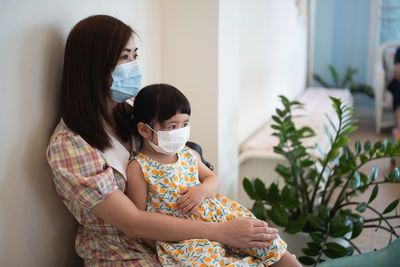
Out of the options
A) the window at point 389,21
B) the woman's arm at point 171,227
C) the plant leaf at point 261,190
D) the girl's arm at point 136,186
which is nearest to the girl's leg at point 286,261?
the woman's arm at point 171,227

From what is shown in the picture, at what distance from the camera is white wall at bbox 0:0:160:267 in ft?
4.27

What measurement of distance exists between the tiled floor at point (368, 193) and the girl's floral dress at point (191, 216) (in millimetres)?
1173

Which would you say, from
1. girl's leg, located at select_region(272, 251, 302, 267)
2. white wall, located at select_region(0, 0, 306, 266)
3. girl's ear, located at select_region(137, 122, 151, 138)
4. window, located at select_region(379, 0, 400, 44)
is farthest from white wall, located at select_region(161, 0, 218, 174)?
window, located at select_region(379, 0, 400, 44)

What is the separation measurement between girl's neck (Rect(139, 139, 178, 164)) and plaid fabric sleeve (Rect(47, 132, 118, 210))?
19 cm

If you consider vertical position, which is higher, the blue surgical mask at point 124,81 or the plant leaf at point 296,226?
the blue surgical mask at point 124,81

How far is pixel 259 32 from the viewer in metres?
3.81

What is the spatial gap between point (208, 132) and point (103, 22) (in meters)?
1.03

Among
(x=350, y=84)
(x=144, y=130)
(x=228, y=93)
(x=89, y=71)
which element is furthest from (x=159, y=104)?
(x=350, y=84)

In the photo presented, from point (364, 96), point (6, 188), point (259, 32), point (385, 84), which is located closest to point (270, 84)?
point (259, 32)

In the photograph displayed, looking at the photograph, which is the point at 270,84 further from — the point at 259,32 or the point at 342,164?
the point at 342,164

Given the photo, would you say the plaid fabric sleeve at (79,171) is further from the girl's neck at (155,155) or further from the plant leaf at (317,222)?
the plant leaf at (317,222)

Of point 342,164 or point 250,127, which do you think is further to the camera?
point 250,127

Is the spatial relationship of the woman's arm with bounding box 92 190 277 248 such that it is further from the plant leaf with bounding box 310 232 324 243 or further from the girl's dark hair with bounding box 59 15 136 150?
the plant leaf with bounding box 310 232 324 243

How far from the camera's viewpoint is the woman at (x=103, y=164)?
52.5 inches
